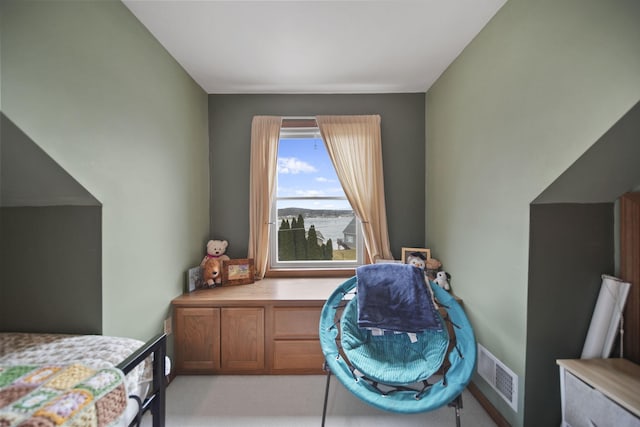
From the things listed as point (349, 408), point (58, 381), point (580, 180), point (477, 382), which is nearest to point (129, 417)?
point (58, 381)

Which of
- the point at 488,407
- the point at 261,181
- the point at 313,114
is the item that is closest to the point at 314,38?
the point at 313,114

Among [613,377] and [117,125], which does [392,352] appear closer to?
[613,377]

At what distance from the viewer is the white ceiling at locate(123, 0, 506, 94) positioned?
1468mm

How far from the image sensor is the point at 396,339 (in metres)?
1.79

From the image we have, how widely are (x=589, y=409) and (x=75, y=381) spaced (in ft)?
6.63

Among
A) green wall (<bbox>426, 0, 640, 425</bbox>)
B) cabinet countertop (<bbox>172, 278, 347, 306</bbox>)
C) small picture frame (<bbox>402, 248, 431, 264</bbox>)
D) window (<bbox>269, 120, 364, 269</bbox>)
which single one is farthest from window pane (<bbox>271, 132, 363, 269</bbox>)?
green wall (<bbox>426, 0, 640, 425</bbox>)

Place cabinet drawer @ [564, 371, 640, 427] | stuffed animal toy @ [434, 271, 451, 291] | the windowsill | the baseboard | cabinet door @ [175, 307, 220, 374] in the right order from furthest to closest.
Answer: the windowsill → stuffed animal toy @ [434, 271, 451, 291] → cabinet door @ [175, 307, 220, 374] → the baseboard → cabinet drawer @ [564, 371, 640, 427]

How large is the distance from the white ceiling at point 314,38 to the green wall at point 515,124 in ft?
0.82

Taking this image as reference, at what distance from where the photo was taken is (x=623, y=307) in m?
1.25

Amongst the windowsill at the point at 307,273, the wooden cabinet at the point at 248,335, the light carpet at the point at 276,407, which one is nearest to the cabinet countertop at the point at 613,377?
the light carpet at the point at 276,407

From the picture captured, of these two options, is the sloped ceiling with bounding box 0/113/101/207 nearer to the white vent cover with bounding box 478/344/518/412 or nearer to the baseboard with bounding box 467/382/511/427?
the white vent cover with bounding box 478/344/518/412

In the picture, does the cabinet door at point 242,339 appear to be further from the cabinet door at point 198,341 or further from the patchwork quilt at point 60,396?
the patchwork quilt at point 60,396

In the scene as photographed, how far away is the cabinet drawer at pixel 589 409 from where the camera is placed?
38.5 inches

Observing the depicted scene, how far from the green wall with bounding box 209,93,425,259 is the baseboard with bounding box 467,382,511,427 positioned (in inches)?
46.5
